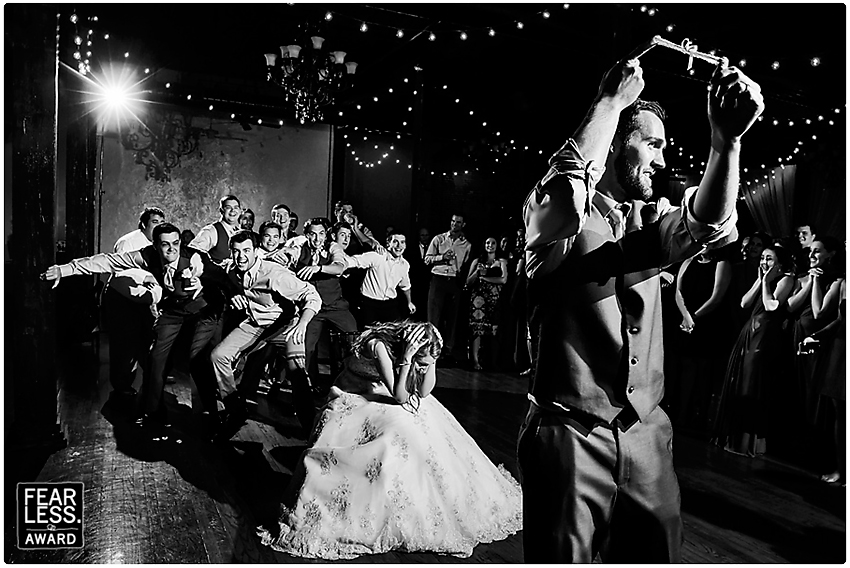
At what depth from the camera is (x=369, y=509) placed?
290cm

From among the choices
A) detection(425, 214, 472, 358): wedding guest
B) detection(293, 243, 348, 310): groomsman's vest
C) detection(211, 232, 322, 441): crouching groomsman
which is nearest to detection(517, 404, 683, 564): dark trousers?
detection(211, 232, 322, 441): crouching groomsman

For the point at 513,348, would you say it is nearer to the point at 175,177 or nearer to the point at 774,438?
the point at 774,438

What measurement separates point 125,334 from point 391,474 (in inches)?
133

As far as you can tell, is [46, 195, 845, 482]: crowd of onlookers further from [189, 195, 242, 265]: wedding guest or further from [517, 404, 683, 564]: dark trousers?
[517, 404, 683, 564]: dark trousers

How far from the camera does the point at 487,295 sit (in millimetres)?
7398

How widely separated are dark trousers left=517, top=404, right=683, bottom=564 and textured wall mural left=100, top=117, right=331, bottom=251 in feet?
32.3

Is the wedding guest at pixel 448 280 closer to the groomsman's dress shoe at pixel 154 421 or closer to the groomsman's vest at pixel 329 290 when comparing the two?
the groomsman's vest at pixel 329 290

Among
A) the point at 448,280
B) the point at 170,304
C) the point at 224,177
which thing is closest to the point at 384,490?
the point at 170,304

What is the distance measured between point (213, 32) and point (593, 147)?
25.8 feet

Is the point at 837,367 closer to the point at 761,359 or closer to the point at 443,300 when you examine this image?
the point at 761,359

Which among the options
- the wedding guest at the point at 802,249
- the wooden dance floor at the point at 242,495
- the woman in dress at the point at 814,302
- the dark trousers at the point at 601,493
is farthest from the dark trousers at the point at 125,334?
the wedding guest at the point at 802,249

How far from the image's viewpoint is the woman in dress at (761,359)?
4.42 metres

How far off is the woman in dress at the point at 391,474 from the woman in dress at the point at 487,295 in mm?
3936

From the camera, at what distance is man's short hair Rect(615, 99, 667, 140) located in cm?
152
